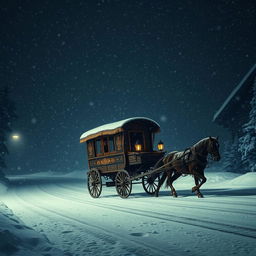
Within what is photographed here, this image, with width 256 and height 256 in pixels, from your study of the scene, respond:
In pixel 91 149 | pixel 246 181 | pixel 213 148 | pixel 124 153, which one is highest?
pixel 91 149

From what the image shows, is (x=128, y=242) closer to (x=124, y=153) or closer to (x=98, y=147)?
(x=124, y=153)

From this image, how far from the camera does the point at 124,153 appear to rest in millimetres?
13016

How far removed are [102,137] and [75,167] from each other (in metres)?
78.3

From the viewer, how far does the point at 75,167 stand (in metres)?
90.7

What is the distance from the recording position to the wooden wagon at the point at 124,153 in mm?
12734

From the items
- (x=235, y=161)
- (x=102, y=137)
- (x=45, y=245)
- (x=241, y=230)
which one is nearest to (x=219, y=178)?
(x=235, y=161)

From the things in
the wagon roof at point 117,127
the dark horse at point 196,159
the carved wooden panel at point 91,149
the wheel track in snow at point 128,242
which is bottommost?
the wheel track in snow at point 128,242

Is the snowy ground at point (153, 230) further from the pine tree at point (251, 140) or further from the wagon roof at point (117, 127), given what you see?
the pine tree at point (251, 140)

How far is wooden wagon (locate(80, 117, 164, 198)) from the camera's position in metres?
12.7

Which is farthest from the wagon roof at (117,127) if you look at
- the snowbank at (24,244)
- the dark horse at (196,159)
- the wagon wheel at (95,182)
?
the snowbank at (24,244)

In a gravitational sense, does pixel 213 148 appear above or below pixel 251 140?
below

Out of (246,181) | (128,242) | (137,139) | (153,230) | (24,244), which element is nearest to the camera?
(24,244)

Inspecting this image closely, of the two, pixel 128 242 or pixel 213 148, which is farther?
pixel 213 148

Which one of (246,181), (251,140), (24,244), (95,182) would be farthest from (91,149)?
(251,140)
